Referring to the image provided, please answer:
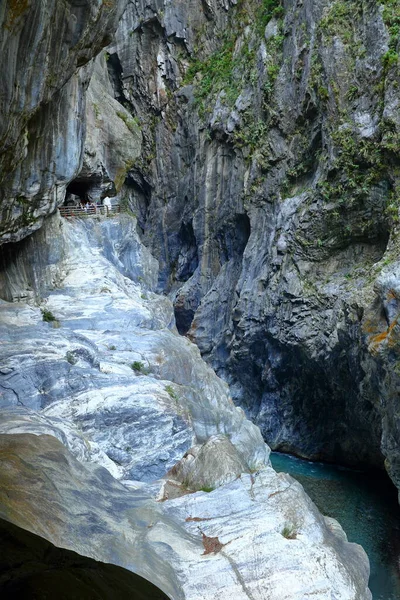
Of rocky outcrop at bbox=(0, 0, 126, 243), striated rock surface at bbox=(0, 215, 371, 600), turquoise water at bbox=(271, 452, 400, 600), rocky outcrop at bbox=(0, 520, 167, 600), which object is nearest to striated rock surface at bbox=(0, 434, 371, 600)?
striated rock surface at bbox=(0, 215, 371, 600)

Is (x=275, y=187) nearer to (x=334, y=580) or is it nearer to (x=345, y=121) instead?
(x=345, y=121)

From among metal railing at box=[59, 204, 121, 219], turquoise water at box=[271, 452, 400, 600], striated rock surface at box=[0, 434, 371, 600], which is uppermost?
metal railing at box=[59, 204, 121, 219]

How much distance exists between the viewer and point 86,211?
26484mm

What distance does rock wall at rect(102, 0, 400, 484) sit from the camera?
2116 cm

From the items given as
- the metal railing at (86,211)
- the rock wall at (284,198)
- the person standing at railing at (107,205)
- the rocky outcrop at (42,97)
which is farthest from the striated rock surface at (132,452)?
the rock wall at (284,198)

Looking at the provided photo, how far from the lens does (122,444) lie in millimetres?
14047

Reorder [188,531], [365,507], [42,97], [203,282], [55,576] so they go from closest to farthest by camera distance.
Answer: [55,576] → [188,531] → [42,97] → [365,507] → [203,282]

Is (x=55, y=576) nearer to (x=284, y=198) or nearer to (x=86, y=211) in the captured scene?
(x=86, y=211)

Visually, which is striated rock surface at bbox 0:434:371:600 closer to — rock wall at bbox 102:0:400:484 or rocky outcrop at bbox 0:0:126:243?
rocky outcrop at bbox 0:0:126:243

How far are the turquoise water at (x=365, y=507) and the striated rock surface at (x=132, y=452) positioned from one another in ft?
15.6

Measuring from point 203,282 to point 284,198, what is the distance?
1039 cm

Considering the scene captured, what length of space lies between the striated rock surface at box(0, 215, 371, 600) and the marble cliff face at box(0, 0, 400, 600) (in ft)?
0.19

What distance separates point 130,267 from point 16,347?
11.4m

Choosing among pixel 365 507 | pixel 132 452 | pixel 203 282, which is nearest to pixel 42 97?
pixel 132 452
